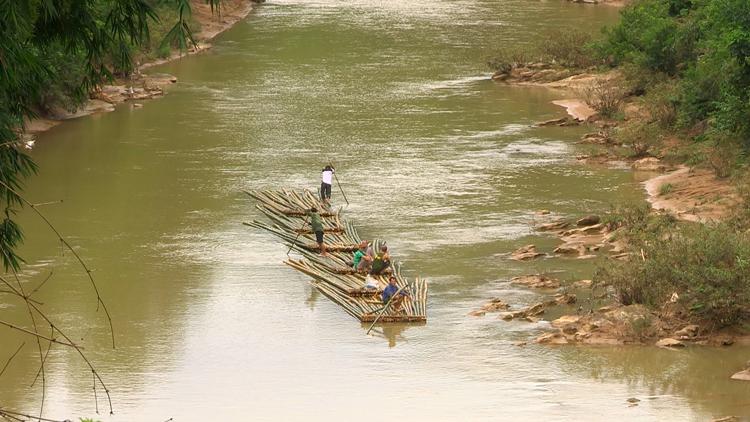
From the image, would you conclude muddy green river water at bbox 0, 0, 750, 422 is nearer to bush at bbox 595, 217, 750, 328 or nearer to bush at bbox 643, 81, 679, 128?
bush at bbox 595, 217, 750, 328

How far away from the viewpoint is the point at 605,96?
116 feet

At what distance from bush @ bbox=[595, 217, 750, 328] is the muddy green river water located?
0.70 meters

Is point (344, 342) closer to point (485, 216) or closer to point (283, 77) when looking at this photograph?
point (485, 216)

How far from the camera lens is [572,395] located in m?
16.6

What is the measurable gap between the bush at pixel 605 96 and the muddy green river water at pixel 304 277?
43.4 inches

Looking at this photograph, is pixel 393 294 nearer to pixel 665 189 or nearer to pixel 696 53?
pixel 665 189

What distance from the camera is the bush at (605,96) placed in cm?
3522

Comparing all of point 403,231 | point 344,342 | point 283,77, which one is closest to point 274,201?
point 403,231

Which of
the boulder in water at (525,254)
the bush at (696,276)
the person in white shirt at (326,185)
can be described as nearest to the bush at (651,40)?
the person in white shirt at (326,185)

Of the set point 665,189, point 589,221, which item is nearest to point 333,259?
point 589,221

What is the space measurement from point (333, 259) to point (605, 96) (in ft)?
49.7

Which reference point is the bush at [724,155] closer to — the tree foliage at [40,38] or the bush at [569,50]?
the bush at [569,50]

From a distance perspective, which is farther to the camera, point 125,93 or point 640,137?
point 125,93

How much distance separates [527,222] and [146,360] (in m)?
9.47
